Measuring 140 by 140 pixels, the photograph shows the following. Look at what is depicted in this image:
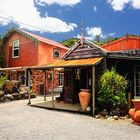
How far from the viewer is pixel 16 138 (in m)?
9.27

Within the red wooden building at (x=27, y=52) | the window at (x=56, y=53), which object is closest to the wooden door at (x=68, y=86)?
the red wooden building at (x=27, y=52)

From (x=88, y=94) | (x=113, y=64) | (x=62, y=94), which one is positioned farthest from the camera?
(x=62, y=94)

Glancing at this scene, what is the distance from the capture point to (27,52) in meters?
28.2

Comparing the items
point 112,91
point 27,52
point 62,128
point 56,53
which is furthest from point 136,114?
point 56,53

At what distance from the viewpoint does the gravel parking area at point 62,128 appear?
9594 mm

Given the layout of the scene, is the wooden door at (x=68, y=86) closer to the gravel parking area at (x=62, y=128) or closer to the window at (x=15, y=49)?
the gravel parking area at (x=62, y=128)

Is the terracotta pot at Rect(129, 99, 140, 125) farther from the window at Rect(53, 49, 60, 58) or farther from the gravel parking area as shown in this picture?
the window at Rect(53, 49, 60, 58)

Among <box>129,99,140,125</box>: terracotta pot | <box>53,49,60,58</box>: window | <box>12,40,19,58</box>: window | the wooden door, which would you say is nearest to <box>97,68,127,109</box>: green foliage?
<box>129,99,140,125</box>: terracotta pot

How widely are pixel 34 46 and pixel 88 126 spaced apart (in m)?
17.2

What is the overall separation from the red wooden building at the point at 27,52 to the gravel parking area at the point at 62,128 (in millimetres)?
13085

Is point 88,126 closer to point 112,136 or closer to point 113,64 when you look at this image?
point 112,136

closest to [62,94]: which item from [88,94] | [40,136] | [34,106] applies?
[34,106]

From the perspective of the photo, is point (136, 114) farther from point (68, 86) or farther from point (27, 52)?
point (27, 52)

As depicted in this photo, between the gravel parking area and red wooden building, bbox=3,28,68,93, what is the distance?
13.1 meters
